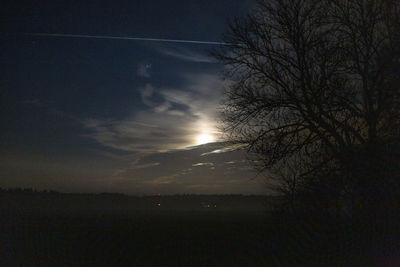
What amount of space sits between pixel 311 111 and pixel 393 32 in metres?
3.60

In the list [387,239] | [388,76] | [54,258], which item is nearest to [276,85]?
[388,76]

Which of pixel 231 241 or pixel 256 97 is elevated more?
pixel 256 97

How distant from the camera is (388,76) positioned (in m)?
13.2

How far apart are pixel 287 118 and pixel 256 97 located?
1.36m

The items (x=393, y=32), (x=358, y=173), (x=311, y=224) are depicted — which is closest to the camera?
(x=358, y=173)

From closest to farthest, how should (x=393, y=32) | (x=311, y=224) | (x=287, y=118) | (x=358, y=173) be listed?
(x=358, y=173) < (x=311, y=224) < (x=393, y=32) < (x=287, y=118)

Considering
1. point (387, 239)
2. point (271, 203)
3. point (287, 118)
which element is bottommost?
point (387, 239)

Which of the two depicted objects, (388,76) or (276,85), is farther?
(276,85)

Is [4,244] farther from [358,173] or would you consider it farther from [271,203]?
[358,173]

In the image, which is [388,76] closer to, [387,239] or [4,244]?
[387,239]

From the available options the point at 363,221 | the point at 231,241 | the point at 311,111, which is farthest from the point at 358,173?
the point at 231,241

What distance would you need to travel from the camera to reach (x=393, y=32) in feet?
45.3

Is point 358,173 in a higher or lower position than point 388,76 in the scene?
lower

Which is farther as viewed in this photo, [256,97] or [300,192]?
[256,97]
